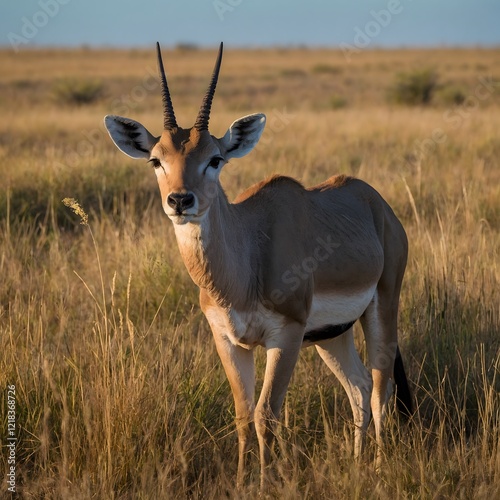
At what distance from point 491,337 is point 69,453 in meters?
3.30

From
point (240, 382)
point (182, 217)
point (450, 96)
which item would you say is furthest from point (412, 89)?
point (182, 217)

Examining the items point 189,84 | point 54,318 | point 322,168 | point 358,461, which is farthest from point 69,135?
point 189,84

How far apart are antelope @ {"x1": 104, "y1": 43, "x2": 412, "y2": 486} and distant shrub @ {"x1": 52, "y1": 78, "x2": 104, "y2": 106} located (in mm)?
28635

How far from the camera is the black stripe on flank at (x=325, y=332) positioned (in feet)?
16.5

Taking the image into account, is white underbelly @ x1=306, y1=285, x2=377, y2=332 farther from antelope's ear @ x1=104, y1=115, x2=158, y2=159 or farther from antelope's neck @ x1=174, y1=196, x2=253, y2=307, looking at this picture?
antelope's ear @ x1=104, y1=115, x2=158, y2=159

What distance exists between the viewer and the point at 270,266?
469 centimetres

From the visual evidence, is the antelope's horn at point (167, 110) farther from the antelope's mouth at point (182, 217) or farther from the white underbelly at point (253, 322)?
the white underbelly at point (253, 322)

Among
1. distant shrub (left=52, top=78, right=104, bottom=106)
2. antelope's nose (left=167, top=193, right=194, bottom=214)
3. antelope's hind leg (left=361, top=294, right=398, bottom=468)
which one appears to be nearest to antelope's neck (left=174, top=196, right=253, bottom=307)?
antelope's nose (left=167, top=193, right=194, bottom=214)

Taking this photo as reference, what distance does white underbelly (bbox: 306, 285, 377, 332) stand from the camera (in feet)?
16.3

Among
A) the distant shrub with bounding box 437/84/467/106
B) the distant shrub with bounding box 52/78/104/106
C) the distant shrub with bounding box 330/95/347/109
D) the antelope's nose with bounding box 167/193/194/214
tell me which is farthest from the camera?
the distant shrub with bounding box 52/78/104/106

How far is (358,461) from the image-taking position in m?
4.30

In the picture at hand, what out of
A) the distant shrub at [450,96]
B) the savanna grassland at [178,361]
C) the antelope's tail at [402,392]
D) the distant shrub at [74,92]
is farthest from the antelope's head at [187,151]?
the distant shrub at [74,92]

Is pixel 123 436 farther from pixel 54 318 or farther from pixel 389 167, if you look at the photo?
pixel 389 167

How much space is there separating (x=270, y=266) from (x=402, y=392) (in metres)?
1.47
